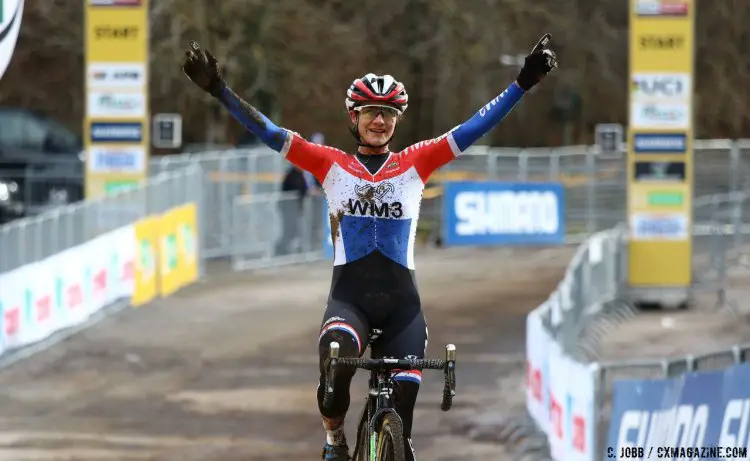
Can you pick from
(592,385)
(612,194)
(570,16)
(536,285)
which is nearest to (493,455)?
(592,385)

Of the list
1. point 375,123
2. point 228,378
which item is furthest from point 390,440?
point 228,378

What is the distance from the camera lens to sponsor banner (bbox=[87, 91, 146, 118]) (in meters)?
25.2

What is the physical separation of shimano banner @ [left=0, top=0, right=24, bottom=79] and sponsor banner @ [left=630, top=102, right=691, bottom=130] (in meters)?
16.7

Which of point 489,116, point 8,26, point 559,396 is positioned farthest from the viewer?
point 559,396

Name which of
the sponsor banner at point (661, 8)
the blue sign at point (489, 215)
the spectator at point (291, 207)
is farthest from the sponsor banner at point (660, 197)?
the blue sign at point (489, 215)

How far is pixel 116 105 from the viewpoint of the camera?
25250mm

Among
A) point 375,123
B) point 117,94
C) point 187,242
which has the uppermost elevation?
point 117,94

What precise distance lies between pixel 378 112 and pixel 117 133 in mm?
16627

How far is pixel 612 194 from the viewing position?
1508 inches

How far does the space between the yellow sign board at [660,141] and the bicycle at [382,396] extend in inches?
636

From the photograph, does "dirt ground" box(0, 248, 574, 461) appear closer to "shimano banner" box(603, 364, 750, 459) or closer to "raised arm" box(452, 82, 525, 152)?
"shimano banner" box(603, 364, 750, 459)

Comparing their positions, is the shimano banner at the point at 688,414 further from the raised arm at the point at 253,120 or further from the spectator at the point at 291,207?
the spectator at the point at 291,207

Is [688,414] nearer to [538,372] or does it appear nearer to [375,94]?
[375,94]

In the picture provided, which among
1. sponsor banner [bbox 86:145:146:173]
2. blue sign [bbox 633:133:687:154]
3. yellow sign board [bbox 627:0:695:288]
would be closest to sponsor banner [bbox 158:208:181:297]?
sponsor banner [bbox 86:145:146:173]
